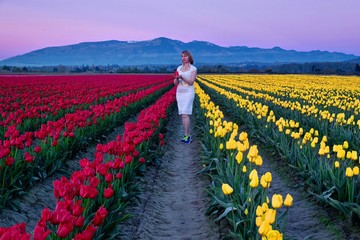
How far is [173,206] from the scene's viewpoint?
5.69 metres

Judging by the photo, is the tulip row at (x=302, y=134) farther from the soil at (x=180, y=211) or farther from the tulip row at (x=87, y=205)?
the tulip row at (x=87, y=205)

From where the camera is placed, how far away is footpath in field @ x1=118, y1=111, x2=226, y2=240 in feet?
15.4

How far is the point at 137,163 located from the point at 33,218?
1.72 meters

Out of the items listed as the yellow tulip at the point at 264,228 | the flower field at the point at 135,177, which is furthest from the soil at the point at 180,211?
the yellow tulip at the point at 264,228

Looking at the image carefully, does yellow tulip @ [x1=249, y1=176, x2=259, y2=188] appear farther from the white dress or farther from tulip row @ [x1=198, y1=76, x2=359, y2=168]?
the white dress

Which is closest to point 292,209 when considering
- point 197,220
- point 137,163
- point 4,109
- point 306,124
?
point 197,220

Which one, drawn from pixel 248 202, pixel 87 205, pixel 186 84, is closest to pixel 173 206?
pixel 248 202

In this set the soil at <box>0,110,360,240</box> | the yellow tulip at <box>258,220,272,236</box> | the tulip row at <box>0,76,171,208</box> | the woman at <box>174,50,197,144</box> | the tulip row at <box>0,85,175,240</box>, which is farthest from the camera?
the woman at <box>174,50,197,144</box>

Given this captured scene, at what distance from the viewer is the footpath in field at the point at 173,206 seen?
4.69m

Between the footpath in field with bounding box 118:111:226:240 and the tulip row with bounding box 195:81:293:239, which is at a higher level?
the tulip row with bounding box 195:81:293:239

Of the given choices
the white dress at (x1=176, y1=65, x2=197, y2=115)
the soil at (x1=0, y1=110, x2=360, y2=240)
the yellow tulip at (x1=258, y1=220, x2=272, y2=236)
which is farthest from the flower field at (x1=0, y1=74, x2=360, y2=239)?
the white dress at (x1=176, y1=65, x2=197, y2=115)

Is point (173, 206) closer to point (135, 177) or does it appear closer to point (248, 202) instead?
point (135, 177)

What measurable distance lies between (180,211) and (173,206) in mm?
244

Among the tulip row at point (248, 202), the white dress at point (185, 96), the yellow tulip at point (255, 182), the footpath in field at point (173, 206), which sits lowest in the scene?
the footpath in field at point (173, 206)
